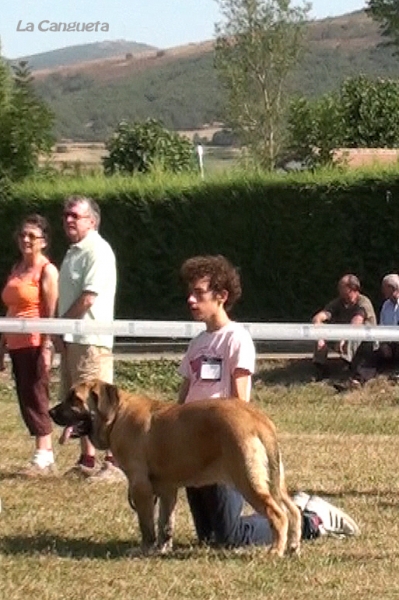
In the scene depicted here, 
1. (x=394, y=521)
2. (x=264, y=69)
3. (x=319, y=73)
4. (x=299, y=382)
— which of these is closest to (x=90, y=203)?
(x=394, y=521)

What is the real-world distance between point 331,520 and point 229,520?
2.25 feet

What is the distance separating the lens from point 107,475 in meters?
10.6

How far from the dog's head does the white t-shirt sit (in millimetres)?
426

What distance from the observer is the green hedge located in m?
22.7

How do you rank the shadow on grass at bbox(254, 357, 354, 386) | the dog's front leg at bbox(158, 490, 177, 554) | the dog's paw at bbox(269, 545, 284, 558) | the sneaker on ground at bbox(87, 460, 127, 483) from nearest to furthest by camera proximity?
the dog's paw at bbox(269, 545, 284, 558), the dog's front leg at bbox(158, 490, 177, 554), the sneaker on ground at bbox(87, 460, 127, 483), the shadow on grass at bbox(254, 357, 354, 386)

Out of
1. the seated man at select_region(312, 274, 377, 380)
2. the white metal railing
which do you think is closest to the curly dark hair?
the white metal railing

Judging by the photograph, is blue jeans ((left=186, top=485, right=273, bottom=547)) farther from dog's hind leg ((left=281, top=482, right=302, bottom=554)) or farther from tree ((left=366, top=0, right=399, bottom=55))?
tree ((left=366, top=0, right=399, bottom=55))

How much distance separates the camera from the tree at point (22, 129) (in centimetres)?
2681

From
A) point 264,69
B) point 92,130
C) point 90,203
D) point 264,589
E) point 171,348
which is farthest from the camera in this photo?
point 92,130

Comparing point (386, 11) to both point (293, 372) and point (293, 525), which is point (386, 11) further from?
point (293, 525)

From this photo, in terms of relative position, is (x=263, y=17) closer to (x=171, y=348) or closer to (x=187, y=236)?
(x=187, y=236)

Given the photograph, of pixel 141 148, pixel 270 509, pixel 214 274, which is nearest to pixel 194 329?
pixel 214 274

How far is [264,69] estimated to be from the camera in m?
59.3

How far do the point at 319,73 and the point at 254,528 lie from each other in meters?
157
